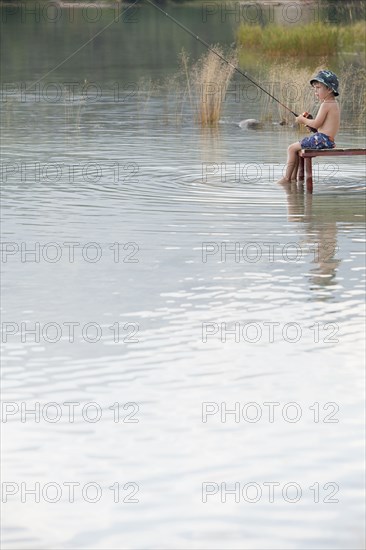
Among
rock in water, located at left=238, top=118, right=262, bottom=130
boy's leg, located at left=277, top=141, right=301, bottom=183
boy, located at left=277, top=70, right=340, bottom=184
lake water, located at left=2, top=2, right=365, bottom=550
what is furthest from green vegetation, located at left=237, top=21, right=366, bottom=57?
boy, located at left=277, top=70, right=340, bottom=184

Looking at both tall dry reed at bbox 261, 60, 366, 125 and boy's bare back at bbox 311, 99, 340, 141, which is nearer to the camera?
boy's bare back at bbox 311, 99, 340, 141

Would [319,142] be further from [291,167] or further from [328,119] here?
[291,167]

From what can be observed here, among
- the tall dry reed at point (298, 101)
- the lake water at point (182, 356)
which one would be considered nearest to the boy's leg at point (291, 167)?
the lake water at point (182, 356)

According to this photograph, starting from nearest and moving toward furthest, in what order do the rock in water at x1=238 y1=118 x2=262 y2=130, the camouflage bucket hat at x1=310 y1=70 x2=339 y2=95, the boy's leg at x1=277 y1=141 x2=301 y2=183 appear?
the camouflage bucket hat at x1=310 y1=70 x2=339 y2=95
the boy's leg at x1=277 y1=141 x2=301 y2=183
the rock in water at x1=238 y1=118 x2=262 y2=130

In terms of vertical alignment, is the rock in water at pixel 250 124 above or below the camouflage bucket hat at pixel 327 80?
below

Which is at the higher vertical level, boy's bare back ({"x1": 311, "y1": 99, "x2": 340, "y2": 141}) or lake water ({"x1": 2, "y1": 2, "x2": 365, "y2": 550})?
boy's bare back ({"x1": 311, "y1": 99, "x2": 340, "y2": 141})

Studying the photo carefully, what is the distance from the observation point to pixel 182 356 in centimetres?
875

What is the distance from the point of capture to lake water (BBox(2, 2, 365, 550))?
6348mm

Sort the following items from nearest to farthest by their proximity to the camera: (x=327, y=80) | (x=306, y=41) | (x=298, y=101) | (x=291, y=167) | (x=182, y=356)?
(x=182, y=356) → (x=327, y=80) → (x=291, y=167) → (x=298, y=101) → (x=306, y=41)

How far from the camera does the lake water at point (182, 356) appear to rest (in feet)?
20.8

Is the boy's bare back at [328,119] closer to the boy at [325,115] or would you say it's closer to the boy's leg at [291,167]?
the boy at [325,115]

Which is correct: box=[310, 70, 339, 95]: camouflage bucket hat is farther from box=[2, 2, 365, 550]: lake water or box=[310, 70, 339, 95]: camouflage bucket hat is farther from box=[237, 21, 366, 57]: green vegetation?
box=[237, 21, 366, 57]: green vegetation

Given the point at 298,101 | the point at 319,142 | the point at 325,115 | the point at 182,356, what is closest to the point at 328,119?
the point at 325,115

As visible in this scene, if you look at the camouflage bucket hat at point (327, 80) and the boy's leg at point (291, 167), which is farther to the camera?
the boy's leg at point (291, 167)
